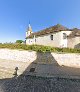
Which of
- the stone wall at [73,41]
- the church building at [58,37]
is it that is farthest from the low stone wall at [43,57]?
the church building at [58,37]

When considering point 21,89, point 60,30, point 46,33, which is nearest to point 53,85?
point 21,89

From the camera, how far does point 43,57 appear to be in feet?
87.0

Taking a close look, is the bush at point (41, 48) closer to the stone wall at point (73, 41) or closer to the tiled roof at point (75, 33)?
the stone wall at point (73, 41)

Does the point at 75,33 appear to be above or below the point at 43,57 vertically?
above

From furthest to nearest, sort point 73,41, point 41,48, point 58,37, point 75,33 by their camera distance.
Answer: point 58,37 < point 73,41 < point 75,33 < point 41,48

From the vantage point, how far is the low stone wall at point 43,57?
26.2m

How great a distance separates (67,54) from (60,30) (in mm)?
13811

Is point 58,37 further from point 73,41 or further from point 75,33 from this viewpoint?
point 75,33

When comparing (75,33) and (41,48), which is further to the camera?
(75,33)

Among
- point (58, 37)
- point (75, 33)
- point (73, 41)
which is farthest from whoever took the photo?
point (58, 37)

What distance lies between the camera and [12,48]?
28906 millimetres

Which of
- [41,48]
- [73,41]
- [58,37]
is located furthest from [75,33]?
[41,48]

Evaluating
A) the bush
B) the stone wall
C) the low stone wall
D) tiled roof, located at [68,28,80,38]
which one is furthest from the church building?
the low stone wall

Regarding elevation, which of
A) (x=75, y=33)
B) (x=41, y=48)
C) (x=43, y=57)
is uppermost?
(x=75, y=33)
